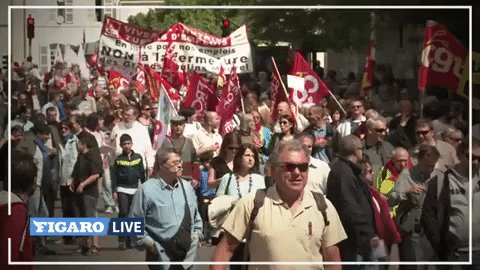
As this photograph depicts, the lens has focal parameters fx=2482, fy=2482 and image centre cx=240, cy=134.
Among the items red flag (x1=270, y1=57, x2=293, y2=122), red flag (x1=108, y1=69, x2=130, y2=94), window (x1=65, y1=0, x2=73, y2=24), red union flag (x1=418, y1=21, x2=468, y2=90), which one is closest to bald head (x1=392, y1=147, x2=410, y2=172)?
red union flag (x1=418, y1=21, x2=468, y2=90)

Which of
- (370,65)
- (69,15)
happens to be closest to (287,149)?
(370,65)

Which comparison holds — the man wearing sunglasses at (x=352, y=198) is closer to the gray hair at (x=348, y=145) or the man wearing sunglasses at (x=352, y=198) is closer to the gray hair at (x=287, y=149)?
the gray hair at (x=348, y=145)

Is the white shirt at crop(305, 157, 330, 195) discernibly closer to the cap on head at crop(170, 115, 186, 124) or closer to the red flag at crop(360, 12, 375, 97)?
the red flag at crop(360, 12, 375, 97)

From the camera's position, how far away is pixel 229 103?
32.6 feet

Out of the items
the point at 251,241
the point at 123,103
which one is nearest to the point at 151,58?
the point at 123,103

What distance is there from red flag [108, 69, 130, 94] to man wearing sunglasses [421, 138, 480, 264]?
1298mm

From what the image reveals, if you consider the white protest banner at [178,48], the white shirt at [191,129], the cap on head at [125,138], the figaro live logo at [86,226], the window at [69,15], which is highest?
the window at [69,15]

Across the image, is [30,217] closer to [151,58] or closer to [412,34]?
[151,58]

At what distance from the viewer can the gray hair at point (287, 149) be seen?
9820 mm

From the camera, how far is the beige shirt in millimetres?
10000

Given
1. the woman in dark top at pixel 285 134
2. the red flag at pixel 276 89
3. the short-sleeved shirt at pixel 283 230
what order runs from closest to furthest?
the short-sleeved shirt at pixel 283 230 → the red flag at pixel 276 89 → the woman in dark top at pixel 285 134

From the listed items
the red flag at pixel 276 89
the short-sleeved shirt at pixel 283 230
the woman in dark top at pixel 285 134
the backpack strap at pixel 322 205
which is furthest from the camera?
the woman in dark top at pixel 285 134

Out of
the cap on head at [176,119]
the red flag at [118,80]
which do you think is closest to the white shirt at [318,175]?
the cap on head at [176,119]

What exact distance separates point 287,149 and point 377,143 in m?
0.41
